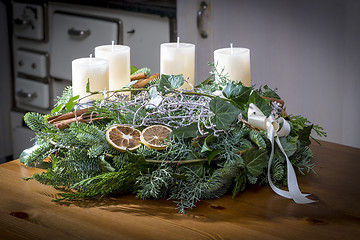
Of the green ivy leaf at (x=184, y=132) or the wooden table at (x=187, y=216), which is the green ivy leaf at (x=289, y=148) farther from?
the green ivy leaf at (x=184, y=132)

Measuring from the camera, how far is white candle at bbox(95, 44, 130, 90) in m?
1.15

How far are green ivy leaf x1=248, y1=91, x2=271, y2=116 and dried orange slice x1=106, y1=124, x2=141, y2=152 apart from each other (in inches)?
8.5

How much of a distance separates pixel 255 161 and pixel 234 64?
1.06 feet

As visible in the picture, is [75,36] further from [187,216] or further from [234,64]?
[187,216]

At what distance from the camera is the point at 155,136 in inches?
33.5

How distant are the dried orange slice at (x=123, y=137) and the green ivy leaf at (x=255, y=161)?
0.63 feet

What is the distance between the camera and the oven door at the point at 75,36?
226 cm

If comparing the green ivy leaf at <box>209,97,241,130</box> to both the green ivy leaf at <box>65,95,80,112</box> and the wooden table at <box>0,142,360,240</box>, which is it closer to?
the wooden table at <box>0,142,360,240</box>

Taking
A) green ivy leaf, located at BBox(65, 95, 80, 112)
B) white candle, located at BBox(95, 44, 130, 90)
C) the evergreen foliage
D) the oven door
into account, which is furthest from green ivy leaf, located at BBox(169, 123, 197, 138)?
the oven door

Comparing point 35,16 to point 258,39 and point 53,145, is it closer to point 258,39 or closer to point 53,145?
point 258,39

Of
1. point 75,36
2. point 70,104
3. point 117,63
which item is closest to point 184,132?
point 70,104

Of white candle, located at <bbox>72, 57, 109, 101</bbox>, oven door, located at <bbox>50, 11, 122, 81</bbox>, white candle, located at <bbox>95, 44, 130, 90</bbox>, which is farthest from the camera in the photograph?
oven door, located at <bbox>50, 11, 122, 81</bbox>

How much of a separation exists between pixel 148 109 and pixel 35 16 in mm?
1820

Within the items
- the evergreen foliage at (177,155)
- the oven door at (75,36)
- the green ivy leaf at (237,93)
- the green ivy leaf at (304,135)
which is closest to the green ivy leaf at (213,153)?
the evergreen foliage at (177,155)
